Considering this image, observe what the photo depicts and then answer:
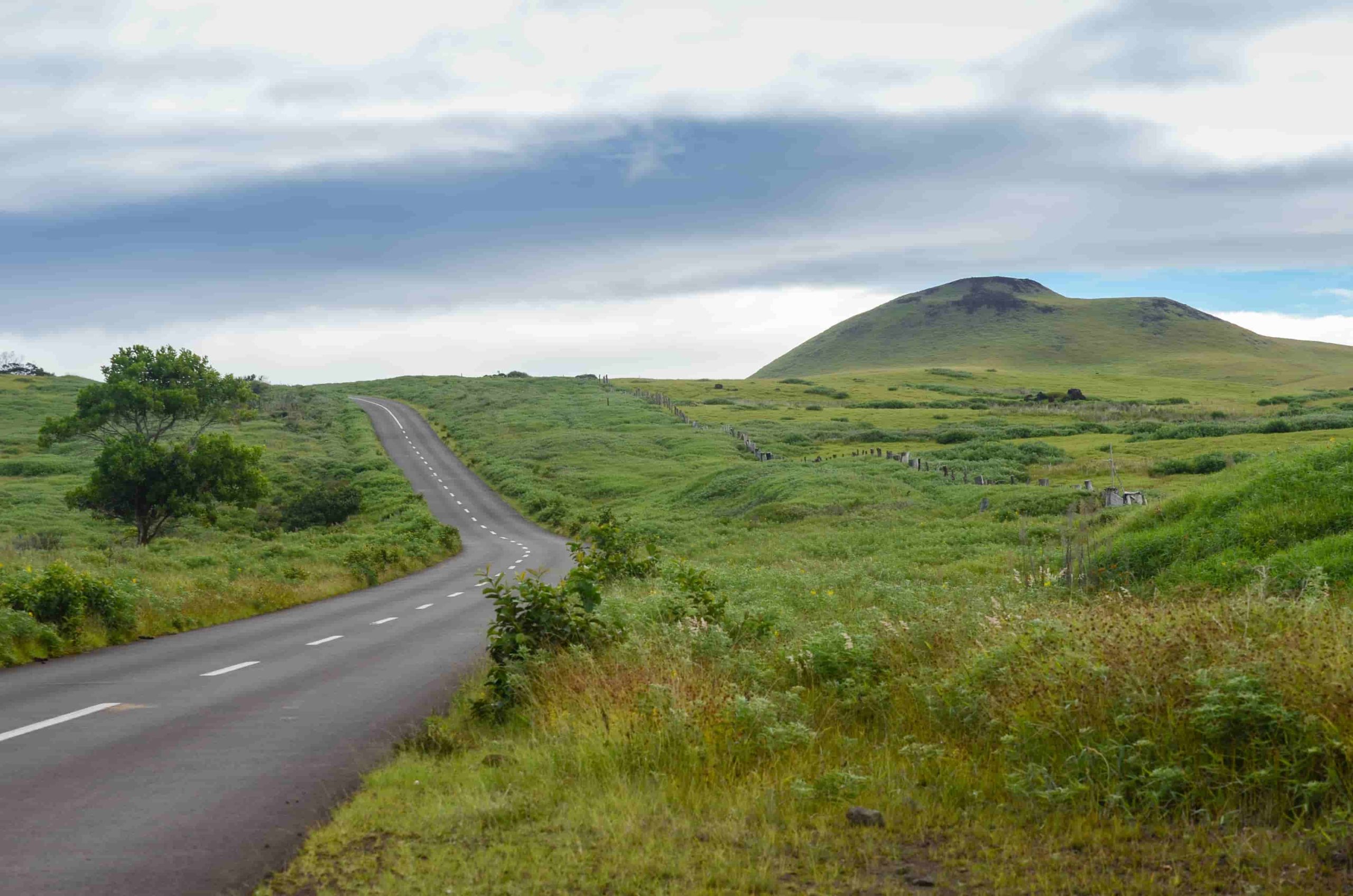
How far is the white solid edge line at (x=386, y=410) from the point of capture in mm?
110637

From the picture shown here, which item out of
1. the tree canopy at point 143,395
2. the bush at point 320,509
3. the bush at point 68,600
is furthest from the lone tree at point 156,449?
the bush at point 68,600

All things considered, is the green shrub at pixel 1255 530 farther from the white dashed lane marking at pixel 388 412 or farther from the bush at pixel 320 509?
the white dashed lane marking at pixel 388 412

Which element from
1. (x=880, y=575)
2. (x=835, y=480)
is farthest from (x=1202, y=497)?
(x=835, y=480)

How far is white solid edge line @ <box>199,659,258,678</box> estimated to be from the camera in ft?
42.4

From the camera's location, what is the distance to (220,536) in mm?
51875

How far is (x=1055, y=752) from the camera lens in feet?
21.5

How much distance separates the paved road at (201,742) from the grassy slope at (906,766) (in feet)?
2.10

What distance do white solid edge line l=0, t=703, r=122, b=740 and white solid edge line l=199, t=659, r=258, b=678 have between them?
2.04m

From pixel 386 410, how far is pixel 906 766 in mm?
125435

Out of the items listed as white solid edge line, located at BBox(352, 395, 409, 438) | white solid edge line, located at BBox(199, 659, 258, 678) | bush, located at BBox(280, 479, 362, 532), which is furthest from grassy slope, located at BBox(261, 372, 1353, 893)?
white solid edge line, located at BBox(352, 395, 409, 438)

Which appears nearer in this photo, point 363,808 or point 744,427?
point 363,808

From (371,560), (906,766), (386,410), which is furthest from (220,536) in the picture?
(386,410)

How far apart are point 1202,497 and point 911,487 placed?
2561 cm

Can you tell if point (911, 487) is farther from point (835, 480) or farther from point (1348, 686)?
point (1348, 686)
